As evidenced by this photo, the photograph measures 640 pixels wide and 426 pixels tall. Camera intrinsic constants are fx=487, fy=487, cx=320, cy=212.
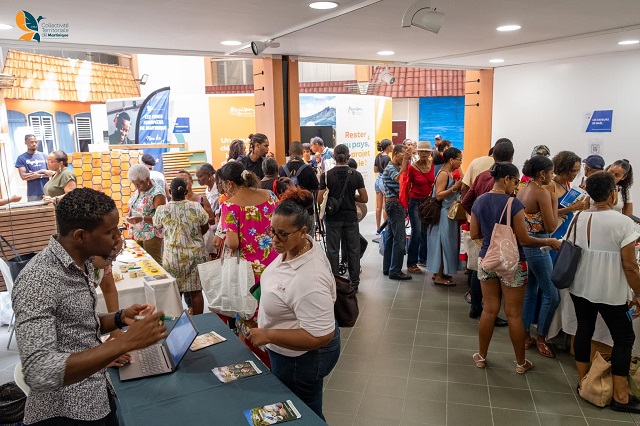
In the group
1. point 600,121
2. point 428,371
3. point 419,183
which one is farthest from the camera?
point 600,121

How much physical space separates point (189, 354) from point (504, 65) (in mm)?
8085

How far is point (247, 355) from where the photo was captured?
93.7 inches

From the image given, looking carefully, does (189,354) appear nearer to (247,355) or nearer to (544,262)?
(247,355)

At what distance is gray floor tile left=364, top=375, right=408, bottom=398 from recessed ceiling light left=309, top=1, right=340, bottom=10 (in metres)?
2.94

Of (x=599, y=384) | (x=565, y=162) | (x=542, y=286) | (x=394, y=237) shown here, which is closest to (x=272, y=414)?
(x=599, y=384)

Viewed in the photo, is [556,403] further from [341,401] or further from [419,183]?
[419,183]

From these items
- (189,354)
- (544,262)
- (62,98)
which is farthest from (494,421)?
(62,98)

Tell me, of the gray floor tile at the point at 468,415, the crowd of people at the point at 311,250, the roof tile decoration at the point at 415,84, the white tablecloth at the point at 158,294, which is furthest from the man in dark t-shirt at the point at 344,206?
the roof tile decoration at the point at 415,84

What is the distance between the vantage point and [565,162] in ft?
13.9

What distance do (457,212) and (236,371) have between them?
3.96 m

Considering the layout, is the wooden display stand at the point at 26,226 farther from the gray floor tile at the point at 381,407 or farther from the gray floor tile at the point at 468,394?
the gray floor tile at the point at 468,394

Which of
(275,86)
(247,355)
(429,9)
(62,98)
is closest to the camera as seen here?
(247,355)

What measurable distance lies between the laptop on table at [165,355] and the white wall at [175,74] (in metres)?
13.0

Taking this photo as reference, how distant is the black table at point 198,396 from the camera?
1876 mm
